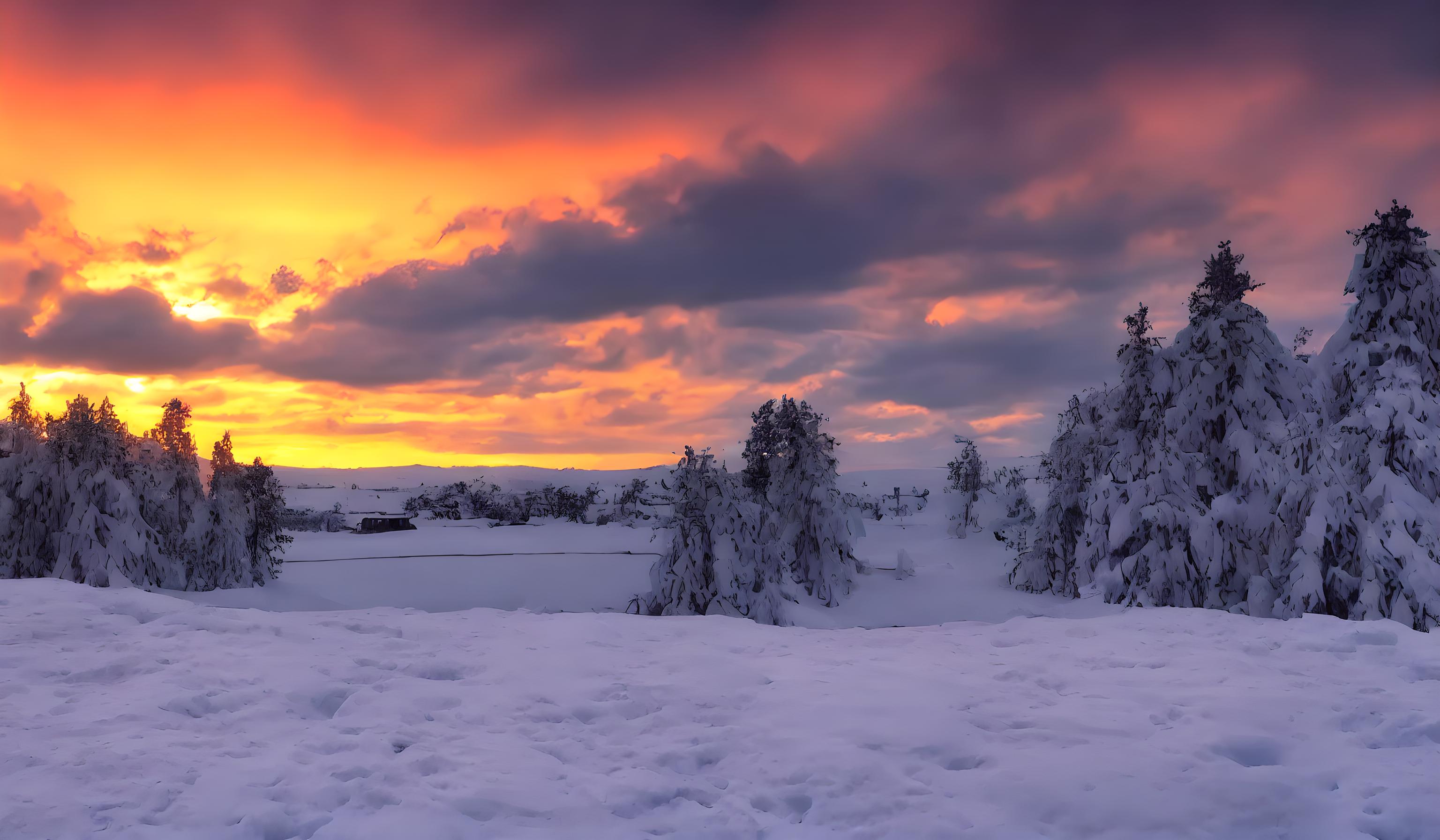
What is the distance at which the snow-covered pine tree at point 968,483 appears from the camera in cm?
6744

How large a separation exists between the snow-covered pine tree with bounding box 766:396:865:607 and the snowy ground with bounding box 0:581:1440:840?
26.4 m

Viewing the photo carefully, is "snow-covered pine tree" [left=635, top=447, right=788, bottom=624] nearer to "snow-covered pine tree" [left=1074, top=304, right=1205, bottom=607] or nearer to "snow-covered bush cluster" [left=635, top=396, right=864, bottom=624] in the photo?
"snow-covered bush cluster" [left=635, top=396, right=864, bottom=624]

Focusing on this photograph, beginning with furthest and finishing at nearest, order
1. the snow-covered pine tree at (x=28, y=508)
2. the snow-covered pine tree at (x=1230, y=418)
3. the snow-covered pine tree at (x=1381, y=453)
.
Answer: the snow-covered pine tree at (x=28, y=508), the snow-covered pine tree at (x=1230, y=418), the snow-covered pine tree at (x=1381, y=453)

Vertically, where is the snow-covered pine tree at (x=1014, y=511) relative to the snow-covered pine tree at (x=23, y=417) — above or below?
below

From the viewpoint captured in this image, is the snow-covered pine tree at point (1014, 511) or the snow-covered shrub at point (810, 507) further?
the snow-covered pine tree at point (1014, 511)

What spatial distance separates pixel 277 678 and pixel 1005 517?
5792cm

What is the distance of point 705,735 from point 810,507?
30327mm

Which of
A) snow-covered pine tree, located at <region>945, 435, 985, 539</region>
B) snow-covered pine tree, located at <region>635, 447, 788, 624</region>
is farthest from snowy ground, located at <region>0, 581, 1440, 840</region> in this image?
snow-covered pine tree, located at <region>945, 435, 985, 539</region>

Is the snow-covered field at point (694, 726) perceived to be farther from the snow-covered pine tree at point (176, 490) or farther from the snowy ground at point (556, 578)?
the snow-covered pine tree at point (176, 490)

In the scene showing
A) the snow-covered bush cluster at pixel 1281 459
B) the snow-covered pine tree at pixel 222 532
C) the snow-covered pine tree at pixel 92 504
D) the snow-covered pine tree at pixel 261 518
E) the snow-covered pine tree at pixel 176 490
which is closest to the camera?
the snow-covered bush cluster at pixel 1281 459

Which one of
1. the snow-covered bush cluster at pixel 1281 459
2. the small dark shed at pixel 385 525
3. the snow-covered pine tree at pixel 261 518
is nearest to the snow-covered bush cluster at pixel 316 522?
the small dark shed at pixel 385 525

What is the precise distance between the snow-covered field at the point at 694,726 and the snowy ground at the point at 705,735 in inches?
1.1

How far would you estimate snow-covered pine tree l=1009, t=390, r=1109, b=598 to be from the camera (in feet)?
98.7

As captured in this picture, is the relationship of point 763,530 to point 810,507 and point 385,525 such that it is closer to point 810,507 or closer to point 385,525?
point 810,507
